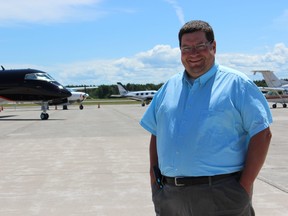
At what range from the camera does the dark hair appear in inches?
114

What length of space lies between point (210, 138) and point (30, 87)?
23.8m

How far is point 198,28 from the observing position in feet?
9.48

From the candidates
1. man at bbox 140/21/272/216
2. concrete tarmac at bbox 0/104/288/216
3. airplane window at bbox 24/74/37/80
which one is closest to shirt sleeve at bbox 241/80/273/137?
man at bbox 140/21/272/216

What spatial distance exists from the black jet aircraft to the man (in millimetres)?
22915

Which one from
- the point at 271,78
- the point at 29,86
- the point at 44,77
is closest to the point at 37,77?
the point at 44,77

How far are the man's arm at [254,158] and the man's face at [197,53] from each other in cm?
55

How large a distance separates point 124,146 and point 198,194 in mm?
9579

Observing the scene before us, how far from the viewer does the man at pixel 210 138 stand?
275 centimetres

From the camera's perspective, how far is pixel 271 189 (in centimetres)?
654

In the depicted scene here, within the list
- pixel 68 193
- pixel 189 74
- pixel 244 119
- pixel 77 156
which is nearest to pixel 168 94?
pixel 189 74

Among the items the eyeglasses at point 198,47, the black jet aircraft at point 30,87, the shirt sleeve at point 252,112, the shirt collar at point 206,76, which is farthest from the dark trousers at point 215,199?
the black jet aircraft at point 30,87

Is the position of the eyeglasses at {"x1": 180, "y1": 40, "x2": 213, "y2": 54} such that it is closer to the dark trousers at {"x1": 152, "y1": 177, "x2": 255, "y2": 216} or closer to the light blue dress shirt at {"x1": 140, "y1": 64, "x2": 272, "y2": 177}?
the light blue dress shirt at {"x1": 140, "y1": 64, "x2": 272, "y2": 177}

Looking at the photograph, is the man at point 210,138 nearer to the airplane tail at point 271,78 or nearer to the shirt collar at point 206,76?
the shirt collar at point 206,76

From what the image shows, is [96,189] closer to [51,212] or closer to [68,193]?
[68,193]
